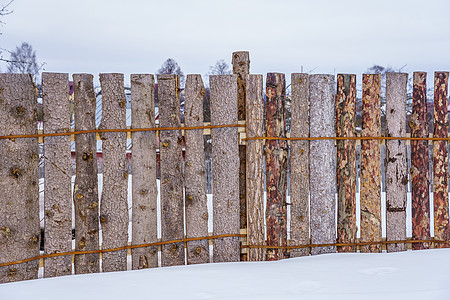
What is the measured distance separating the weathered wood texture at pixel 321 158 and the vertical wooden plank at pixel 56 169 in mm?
2207

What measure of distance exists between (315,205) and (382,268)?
85 cm

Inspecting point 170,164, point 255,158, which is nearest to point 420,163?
point 255,158

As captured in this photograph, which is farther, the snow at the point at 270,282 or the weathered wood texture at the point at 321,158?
the weathered wood texture at the point at 321,158

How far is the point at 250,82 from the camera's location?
159 inches

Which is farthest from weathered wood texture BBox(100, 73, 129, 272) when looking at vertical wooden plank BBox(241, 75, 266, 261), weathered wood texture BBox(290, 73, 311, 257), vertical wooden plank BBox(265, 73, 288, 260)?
weathered wood texture BBox(290, 73, 311, 257)

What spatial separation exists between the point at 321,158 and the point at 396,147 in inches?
32.1

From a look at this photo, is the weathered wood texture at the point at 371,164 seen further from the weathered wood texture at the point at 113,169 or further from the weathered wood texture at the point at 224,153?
the weathered wood texture at the point at 113,169

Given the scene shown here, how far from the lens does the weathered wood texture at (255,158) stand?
401 cm

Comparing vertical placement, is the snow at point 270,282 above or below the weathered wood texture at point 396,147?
below

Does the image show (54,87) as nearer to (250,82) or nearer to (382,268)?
(250,82)

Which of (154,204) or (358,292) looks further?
(154,204)

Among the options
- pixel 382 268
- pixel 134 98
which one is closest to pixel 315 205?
pixel 382 268

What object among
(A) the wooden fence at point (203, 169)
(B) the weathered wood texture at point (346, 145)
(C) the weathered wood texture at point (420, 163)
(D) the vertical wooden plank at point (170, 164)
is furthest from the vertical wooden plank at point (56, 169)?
(C) the weathered wood texture at point (420, 163)

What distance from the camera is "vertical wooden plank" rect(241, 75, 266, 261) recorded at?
401 centimetres
